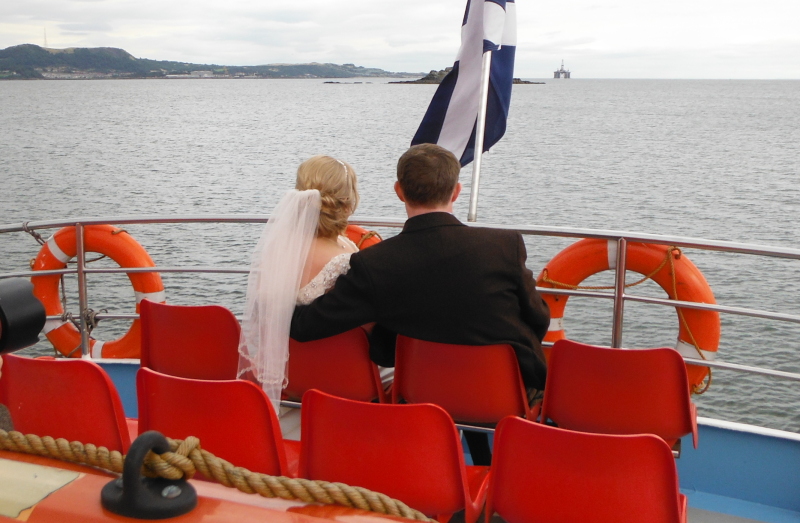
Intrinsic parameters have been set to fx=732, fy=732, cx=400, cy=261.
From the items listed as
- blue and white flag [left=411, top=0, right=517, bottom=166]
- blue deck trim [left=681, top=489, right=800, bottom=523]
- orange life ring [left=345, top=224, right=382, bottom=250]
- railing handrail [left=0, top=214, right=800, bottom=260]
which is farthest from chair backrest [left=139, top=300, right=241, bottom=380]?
blue and white flag [left=411, top=0, right=517, bottom=166]

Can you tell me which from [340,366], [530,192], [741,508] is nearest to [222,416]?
[340,366]

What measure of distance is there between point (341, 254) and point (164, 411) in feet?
2.59

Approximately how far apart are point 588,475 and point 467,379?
0.67 meters

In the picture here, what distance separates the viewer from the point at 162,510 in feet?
2.77

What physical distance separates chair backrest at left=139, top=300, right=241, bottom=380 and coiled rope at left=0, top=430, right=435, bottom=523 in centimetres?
129

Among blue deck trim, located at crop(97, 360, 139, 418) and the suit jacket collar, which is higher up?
the suit jacket collar

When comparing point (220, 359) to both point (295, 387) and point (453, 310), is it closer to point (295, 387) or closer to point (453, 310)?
point (295, 387)

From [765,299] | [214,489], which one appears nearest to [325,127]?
[765,299]

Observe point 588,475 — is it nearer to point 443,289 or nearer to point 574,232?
point 443,289

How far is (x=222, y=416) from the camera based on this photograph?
167 cm

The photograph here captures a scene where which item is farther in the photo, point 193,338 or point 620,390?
point 193,338

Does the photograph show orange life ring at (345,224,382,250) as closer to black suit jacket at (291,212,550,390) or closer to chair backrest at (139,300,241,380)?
chair backrest at (139,300,241,380)

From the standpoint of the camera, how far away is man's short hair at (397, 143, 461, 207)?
6.98 ft

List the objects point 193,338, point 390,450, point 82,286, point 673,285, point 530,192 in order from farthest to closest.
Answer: point 530,192 < point 82,286 < point 673,285 < point 193,338 < point 390,450
